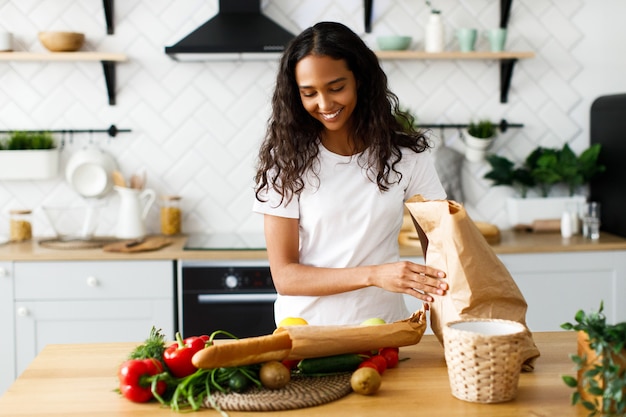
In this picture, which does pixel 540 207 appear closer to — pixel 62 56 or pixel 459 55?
pixel 459 55

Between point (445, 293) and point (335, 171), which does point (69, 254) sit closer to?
point (335, 171)

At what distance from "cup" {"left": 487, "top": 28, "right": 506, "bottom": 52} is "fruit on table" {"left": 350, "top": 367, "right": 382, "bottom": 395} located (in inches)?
102

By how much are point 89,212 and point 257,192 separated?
5.74 feet

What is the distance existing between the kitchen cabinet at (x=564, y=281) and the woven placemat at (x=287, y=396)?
2.06m

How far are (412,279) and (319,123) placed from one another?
0.59 meters

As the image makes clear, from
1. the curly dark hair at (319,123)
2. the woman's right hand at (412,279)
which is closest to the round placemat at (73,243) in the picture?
the curly dark hair at (319,123)

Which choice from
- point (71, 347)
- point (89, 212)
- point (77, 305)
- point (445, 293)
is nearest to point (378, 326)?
point (445, 293)

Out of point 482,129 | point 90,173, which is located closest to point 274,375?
point 90,173

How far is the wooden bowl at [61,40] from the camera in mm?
3814

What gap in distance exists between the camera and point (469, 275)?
1832mm

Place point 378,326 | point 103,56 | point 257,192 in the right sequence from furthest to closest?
1. point 103,56
2. point 257,192
3. point 378,326

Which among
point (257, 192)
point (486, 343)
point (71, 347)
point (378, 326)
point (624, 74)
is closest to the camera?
point (486, 343)

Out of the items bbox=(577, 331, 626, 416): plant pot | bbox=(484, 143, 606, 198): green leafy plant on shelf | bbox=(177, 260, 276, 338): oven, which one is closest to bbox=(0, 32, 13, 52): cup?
bbox=(177, 260, 276, 338): oven

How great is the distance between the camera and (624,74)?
421 centimetres
